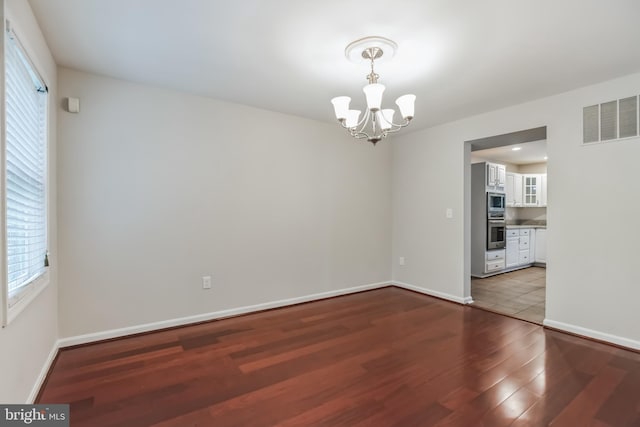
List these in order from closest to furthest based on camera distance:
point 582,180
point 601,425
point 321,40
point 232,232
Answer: point 601,425
point 321,40
point 582,180
point 232,232

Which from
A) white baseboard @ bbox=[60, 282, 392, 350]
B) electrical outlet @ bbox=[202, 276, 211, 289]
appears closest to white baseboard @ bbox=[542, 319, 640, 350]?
white baseboard @ bbox=[60, 282, 392, 350]

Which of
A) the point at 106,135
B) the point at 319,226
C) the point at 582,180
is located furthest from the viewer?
the point at 319,226

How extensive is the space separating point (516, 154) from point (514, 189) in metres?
0.82

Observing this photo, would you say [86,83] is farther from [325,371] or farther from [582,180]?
[582,180]

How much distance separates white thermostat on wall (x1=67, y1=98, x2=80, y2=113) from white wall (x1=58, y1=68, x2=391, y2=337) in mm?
46

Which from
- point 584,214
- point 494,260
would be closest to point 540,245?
point 494,260

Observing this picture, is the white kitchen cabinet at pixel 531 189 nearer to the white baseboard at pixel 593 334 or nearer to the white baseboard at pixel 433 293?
the white baseboard at pixel 433 293

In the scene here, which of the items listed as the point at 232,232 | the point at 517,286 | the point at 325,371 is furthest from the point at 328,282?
the point at 517,286

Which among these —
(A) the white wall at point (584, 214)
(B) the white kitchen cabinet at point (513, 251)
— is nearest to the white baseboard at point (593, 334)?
(A) the white wall at point (584, 214)

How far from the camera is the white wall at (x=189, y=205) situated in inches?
106

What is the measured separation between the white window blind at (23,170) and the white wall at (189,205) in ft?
1.60

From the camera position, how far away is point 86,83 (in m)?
2.70

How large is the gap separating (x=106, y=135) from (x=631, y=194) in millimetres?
4668

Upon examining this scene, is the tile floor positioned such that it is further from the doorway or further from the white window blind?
the white window blind
